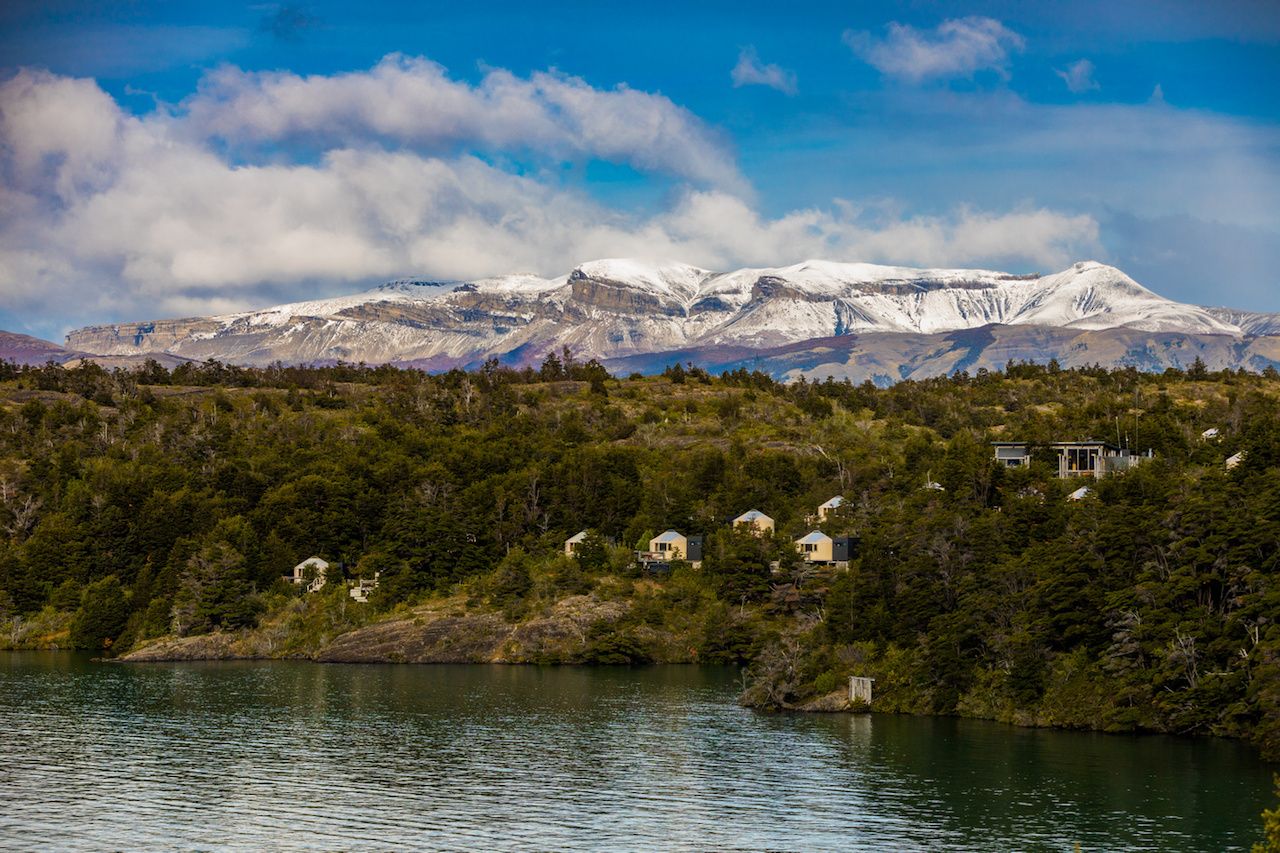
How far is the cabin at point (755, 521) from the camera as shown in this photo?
6403 inches

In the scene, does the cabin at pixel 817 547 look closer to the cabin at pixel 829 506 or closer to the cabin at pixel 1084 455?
the cabin at pixel 829 506

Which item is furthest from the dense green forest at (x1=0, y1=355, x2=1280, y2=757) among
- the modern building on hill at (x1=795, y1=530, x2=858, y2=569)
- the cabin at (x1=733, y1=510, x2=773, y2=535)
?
the modern building on hill at (x1=795, y1=530, x2=858, y2=569)

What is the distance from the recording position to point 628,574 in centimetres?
15250

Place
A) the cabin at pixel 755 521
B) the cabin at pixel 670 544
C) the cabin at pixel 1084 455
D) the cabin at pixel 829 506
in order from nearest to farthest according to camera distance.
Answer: the cabin at pixel 670 544, the cabin at pixel 755 521, the cabin at pixel 829 506, the cabin at pixel 1084 455

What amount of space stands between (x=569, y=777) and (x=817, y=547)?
75.3 metres

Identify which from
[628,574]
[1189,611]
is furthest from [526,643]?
[1189,611]

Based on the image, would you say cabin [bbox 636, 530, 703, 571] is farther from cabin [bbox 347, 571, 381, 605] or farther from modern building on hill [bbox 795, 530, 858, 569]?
cabin [bbox 347, 571, 381, 605]

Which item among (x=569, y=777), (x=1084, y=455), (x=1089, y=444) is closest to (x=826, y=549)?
(x=1089, y=444)

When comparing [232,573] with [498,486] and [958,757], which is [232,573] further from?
[958,757]

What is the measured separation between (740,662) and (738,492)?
36077mm

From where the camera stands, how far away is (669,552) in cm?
16075

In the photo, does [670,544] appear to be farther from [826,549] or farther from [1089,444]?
[1089,444]

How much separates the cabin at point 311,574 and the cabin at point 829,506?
5496cm

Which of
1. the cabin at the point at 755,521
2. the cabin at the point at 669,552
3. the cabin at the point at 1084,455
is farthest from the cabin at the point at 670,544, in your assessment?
the cabin at the point at 1084,455
